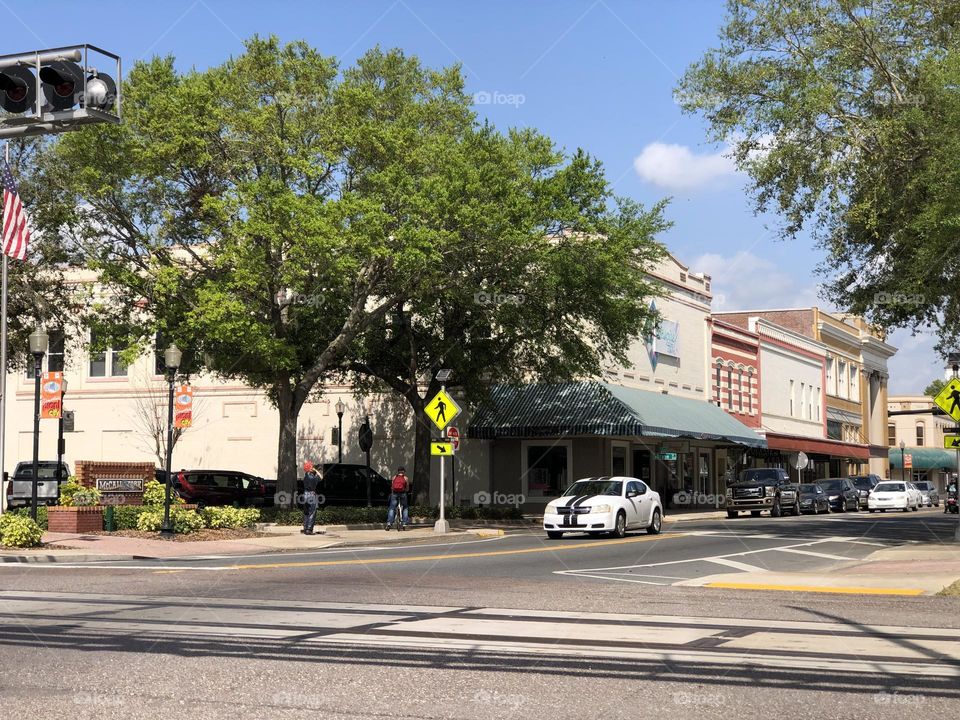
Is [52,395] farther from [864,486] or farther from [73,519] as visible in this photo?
[864,486]

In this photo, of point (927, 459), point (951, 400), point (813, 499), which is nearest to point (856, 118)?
point (951, 400)

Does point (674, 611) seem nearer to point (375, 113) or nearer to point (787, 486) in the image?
point (375, 113)

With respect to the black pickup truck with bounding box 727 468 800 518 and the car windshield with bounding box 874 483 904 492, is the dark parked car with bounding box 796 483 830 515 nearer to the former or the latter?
the black pickup truck with bounding box 727 468 800 518

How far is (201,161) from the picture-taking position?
30.7m

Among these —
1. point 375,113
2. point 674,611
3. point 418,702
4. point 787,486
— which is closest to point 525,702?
point 418,702

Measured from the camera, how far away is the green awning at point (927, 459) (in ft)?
302

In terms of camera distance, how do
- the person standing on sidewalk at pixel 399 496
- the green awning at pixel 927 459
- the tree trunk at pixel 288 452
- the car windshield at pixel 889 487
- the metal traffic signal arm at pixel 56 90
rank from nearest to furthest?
the metal traffic signal arm at pixel 56 90
the person standing on sidewalk at pixel 399 496
the tree trunk at pixel 288 452
the car windshield at pixel 889 487
the green awning at pixel 927 459

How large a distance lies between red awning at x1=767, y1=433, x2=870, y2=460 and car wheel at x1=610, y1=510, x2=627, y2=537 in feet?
95.6

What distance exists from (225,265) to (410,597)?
61.7 feet

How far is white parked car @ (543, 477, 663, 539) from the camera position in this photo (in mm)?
27984

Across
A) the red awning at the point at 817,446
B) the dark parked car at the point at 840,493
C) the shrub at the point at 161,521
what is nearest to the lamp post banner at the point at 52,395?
the shrub at the point at 161,521

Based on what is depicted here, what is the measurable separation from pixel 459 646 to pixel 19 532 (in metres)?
15.8

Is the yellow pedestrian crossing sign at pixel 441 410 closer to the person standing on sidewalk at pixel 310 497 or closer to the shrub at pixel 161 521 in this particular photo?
the person standing on sidewalk at pixel 310 497

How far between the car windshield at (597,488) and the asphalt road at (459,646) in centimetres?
971
